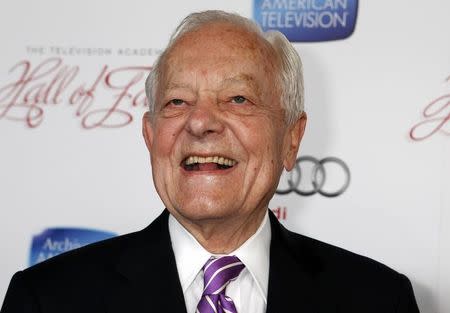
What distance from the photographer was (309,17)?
183cm

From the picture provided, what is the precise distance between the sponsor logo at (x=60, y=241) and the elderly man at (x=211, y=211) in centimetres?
47

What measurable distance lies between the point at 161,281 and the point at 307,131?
2.02 ft

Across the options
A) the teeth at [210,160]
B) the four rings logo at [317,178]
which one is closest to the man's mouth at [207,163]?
the teeth at [210,160]

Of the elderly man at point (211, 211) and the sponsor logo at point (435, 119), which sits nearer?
the elderly man at point (211, 211)

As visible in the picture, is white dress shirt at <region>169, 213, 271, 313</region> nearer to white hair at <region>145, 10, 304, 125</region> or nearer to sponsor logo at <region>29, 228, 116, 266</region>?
white hair at <region>145, 10, 304, 125</region>

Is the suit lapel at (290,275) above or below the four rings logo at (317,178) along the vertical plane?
below

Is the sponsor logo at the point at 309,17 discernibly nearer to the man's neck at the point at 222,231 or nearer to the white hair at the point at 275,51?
the white hair at the point at 275,51

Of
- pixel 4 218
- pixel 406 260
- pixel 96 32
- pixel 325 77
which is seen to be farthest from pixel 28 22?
pixel 406 260

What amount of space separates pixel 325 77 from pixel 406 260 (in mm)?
414

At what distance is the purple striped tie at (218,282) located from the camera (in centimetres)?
132

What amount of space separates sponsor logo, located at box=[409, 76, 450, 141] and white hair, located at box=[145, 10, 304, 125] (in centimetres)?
45

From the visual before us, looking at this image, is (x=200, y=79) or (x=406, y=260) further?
(x=406, y=260)

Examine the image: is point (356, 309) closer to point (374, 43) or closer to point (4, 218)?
point (374, 43)

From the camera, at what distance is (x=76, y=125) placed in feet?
6.23
